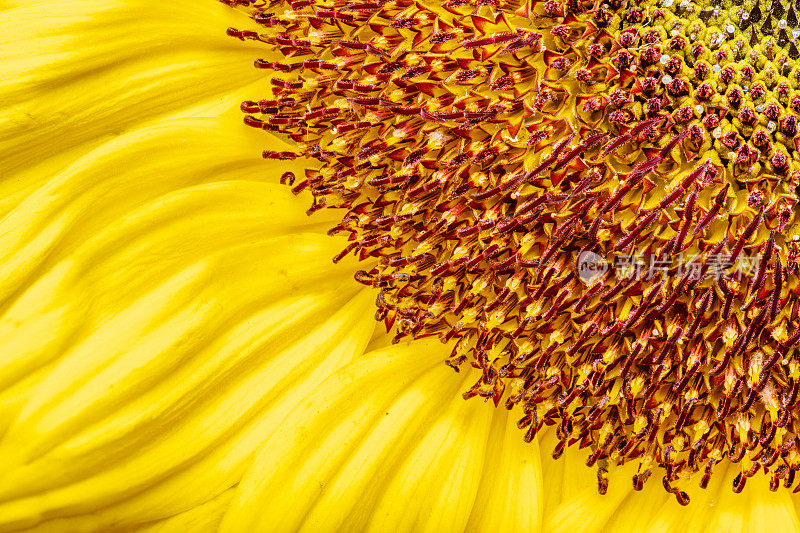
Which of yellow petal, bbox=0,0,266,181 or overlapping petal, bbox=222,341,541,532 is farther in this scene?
overlapping petal, bbox=222,341,541,532

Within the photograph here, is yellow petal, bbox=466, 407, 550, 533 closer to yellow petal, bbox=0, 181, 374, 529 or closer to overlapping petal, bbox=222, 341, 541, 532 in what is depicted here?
overlapping petal, bbox=222, 341, 541, 532

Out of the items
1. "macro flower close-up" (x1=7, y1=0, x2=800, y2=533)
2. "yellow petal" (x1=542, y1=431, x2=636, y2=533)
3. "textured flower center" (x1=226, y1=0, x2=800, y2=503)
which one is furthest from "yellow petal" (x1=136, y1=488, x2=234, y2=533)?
"yellow petal" (x1=542, y1=431, x2=636, y2=533)

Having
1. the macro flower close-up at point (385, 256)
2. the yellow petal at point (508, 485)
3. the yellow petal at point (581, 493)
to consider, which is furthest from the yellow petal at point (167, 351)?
the yellow petal at point (581, 493)

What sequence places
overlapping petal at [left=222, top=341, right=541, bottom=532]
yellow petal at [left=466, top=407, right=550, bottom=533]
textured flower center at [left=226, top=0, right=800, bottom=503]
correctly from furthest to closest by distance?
yellow petal at [left=466, top=407, right=550, bottom=533], overlapping petal at [left=222, top=341, right=541, bottom=532], textured flower center at [left=226, top=0, right=800, bottom=503]

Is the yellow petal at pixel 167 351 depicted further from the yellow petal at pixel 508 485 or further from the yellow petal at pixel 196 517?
the yellow petal at pixel 508 485

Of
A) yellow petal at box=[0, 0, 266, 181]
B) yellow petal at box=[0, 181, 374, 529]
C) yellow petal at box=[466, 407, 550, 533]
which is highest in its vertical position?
yellow petal at box=[0, 0, 266, 181]

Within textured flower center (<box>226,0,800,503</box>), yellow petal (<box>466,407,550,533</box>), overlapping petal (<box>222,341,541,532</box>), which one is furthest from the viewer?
yellow petal (<box>466,407,550,533</box>)

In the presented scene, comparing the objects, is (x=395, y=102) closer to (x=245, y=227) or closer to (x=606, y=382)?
(x=245, y=227)

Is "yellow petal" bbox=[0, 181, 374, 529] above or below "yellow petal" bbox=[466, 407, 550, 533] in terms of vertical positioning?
above

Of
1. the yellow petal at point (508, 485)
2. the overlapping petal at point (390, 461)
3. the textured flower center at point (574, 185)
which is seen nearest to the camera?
the textured flower center at point (574, 185)
